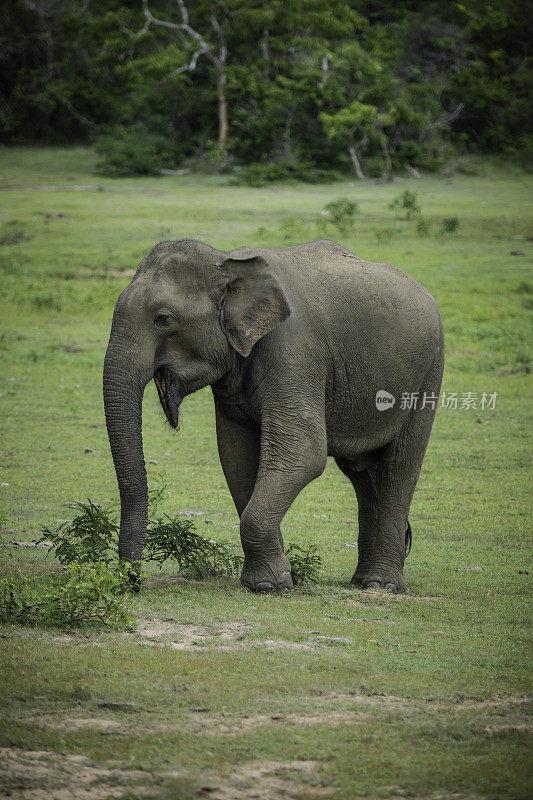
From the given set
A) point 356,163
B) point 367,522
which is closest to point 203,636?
point 367,522

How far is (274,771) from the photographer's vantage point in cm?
460

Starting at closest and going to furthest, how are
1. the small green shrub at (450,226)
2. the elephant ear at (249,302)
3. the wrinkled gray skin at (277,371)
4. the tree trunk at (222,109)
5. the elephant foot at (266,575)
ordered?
1. the wrinkled gray skin at (277,371)
2. the elephant ear at (249,302)
3. the elephant foot at (266,575)
4. the small green shrub at (450,226)
5. the tree trunk at (222,109)

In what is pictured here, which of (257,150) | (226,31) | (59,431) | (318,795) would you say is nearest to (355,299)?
(318,795)

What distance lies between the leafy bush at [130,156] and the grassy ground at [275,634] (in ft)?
53.3

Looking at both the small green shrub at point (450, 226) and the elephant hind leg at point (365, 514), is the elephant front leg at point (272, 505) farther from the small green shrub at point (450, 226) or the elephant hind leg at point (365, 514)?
the small green shrub at point (450, 226)

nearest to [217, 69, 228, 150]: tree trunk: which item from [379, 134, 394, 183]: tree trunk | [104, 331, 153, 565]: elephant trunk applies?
[379, 134, 394, 183]: tree trunk

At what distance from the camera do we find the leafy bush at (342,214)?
26.6 m

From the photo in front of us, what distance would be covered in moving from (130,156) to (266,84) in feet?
23.4

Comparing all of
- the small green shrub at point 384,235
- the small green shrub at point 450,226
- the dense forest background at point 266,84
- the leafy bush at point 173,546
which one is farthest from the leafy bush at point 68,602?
the dense forest background at point 266,84

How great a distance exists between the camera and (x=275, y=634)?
6621 mm

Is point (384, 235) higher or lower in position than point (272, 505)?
higher

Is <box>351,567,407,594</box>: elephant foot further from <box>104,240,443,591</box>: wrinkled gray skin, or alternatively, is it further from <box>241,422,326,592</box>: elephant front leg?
<box>241,422,326,592</box>: elephant front leg

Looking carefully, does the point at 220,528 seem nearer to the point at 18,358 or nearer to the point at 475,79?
the point at 18,358

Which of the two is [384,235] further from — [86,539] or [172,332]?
[86,539]
